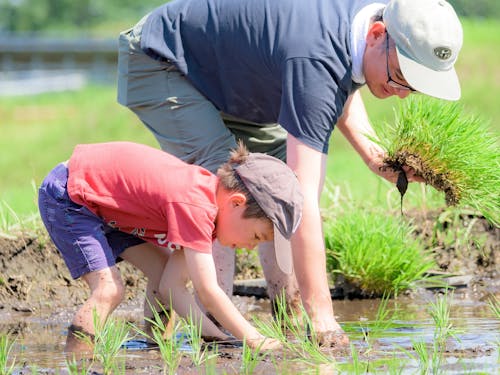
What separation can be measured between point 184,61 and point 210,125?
1.04 feet

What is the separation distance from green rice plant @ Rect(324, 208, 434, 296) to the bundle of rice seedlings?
30.0 inches

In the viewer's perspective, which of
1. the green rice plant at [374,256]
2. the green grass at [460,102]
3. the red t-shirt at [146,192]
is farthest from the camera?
the green grass at [460,102]

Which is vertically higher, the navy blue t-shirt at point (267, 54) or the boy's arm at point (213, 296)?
the navy blue t-shirt at point (267, 54)

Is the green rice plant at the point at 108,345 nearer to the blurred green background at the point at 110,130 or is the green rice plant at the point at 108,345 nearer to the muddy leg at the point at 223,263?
the muddy leg at the point at 223,263

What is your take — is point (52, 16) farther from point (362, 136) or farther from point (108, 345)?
point (108, 345)

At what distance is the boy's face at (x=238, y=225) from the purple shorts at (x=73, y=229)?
58 cm

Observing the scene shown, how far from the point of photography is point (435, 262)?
5.85 metres

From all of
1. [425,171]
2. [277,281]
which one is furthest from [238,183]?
[425,171]

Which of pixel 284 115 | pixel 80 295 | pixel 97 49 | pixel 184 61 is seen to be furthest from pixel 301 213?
pixel 97 49

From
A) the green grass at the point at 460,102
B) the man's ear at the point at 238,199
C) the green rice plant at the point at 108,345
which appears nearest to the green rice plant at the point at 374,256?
the green grass at the point at 460,102

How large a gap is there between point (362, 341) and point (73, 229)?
134 cm

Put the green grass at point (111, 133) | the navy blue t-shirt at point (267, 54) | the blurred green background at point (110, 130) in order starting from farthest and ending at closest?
the green grass at point (111, 133) → the blurred green background at point (110, 130) → the navy blue t-shirt at point (267, 54)

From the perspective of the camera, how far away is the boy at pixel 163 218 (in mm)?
3707

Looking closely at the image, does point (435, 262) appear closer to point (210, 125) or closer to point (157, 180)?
point (210, 125)
